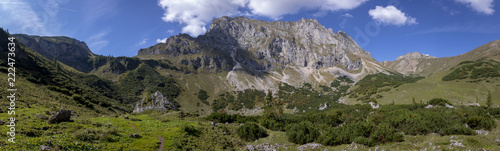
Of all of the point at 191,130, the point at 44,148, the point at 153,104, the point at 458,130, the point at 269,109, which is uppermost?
the point at 153,104

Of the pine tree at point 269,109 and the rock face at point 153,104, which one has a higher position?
the rock face at point 153,104

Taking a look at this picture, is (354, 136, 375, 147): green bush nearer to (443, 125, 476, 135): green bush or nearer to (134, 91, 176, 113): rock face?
(443, 125, 476, 135): green bush

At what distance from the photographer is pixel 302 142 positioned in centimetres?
3209

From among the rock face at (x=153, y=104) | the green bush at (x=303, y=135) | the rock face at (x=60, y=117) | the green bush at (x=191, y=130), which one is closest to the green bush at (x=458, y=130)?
the green bush at (x=303, y=135)

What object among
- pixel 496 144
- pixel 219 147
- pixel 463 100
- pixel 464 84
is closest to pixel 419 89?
pixel 464 84

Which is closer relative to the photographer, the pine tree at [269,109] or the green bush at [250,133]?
the green bush at [250,133]

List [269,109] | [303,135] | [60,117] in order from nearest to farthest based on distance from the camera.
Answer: [60,117] < [303,135] < [269,109]

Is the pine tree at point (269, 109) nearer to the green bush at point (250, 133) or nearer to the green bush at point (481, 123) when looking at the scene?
the green bush at point (250, 133)

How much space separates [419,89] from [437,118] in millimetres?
109584

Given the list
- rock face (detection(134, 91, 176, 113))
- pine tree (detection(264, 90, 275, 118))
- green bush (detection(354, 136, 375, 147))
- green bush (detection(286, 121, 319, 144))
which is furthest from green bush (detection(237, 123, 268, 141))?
rock face (detection(134, 91, 176, 113))

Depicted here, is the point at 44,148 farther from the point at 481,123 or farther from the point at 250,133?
the point at 481,123

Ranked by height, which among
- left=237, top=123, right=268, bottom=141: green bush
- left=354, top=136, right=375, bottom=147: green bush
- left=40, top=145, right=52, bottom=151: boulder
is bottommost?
left=237, top=123, right=268, bottom=141: green bush

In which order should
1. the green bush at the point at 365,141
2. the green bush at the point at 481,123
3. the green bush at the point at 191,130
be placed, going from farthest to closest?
the green bush at the point at 191,130
the green bush at the point at 481,123
the green bush at the point at 365,141

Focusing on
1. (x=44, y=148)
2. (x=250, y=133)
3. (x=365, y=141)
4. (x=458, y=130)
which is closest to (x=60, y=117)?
(x=44, y=148)
